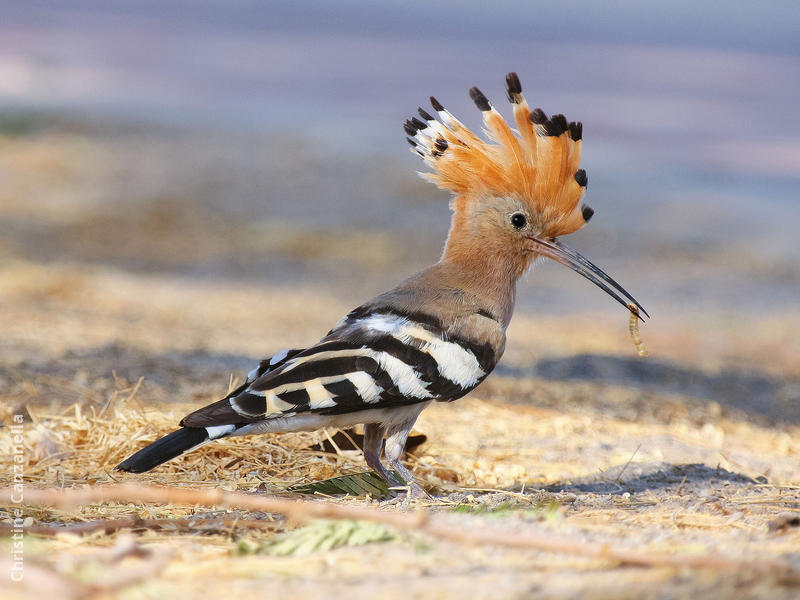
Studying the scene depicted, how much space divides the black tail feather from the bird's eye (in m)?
1.61

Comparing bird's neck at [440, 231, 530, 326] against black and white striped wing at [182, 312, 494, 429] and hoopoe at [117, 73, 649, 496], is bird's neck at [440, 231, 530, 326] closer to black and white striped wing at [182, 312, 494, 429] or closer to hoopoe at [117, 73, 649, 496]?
hoopoe at [117, 73, 649, 496]

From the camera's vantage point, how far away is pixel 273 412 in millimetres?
3371

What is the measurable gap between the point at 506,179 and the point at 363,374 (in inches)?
46.1

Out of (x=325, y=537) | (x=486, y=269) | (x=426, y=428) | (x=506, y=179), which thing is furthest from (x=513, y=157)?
(x=325, y=537)

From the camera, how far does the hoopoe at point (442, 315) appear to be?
3.42m

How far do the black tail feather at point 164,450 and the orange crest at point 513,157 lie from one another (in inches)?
61.6

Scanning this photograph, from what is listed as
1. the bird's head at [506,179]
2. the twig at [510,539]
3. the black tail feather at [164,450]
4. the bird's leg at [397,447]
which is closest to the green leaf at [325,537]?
the twig at [510,539]

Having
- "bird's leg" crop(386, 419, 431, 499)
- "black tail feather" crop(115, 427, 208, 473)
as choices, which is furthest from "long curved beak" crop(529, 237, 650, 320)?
"black tail feather" crop(115, 427, 208, 473)

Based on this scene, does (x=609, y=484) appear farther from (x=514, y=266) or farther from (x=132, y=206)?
(x=132, y=206)

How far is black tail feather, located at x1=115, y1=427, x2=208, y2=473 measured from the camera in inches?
126

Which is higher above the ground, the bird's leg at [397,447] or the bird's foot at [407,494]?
the bird's leg at [397,447]

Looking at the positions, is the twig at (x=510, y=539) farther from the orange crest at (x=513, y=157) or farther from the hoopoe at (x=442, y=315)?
the orange crest at (x=513, y=157)

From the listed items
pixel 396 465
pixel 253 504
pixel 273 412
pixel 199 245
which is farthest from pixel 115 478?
pixel 199 245

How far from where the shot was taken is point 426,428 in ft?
15.6
